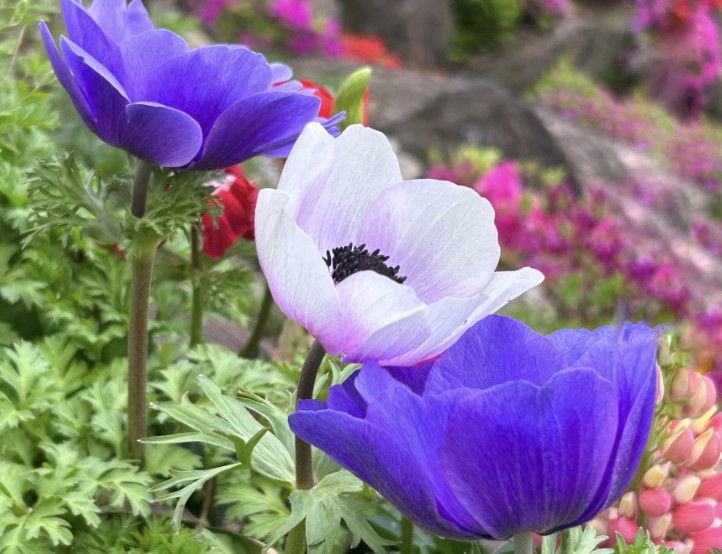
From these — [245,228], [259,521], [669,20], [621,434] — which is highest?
[621,434]

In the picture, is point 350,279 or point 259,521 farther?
point 259,521

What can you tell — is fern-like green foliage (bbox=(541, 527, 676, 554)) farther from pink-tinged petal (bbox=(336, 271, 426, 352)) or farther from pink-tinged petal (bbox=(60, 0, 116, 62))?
pink-tinged petal (bbox=(60, 0, 116, 62))

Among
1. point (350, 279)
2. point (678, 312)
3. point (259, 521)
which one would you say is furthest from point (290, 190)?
point (678, 312)

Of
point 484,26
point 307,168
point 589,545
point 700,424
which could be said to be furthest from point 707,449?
point 484,26

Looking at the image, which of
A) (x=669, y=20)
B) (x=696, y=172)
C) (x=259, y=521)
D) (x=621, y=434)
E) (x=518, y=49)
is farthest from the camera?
(x=518, y=49)

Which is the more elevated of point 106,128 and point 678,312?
point 106,128

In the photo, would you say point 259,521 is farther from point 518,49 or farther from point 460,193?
point 518,49

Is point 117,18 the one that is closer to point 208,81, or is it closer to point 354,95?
point 208,81

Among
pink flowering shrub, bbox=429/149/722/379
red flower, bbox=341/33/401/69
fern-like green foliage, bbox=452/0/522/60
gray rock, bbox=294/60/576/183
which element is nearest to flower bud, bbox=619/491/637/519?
pink flowering shrub, bbox=429/149/722/379
